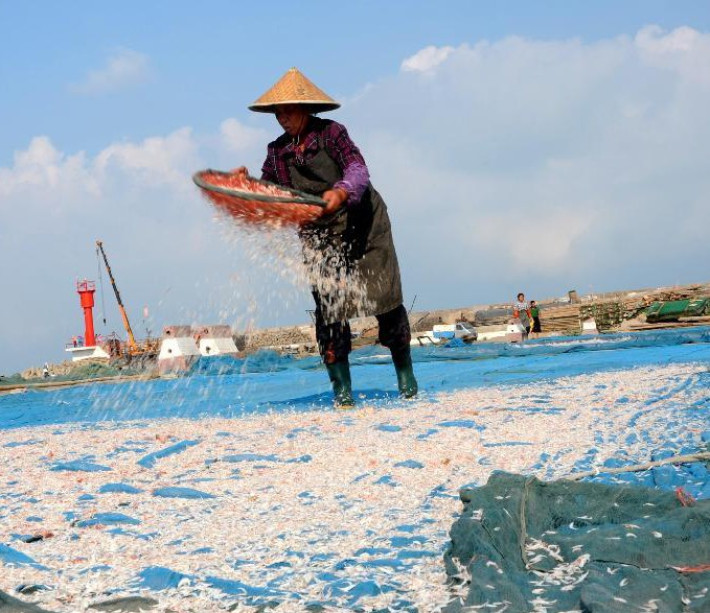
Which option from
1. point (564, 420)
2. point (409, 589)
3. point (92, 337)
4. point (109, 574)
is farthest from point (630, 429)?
point (92, 337)

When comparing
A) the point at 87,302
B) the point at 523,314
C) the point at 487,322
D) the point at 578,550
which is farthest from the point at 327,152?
the point at 87,302

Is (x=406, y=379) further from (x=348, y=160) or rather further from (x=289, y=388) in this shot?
(x=289, y=388)

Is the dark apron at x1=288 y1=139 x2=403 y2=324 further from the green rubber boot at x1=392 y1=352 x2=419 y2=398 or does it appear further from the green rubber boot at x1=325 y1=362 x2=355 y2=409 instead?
the green rubber boot at x1=392 y1=352 x2=419 y2=398

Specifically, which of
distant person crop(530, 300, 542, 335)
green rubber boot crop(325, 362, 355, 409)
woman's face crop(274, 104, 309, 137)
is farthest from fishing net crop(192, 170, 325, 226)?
distant person crop(530, 300, 542, 335)

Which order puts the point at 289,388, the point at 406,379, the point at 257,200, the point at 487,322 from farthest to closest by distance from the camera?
the point at 487,322
the point at 289,388
the point at 406,379
the point at 257,200

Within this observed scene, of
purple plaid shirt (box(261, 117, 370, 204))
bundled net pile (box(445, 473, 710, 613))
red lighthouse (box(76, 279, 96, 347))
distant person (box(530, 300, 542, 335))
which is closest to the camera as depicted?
bundled net pile (box(445, 473, 710, 613))

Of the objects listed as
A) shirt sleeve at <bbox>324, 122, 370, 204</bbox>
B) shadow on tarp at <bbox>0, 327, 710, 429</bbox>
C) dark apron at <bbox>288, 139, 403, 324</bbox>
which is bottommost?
shadow on tarp at <bbox>0, 327, 710, 429</bbox>

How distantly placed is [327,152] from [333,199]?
540 mm

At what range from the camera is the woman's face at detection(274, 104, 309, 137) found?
15.1ft

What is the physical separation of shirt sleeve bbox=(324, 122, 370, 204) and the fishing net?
9.2 inches

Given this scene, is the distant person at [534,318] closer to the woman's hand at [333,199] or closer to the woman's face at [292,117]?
the woman's face at [292,117]

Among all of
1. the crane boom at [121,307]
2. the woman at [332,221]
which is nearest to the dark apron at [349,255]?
the woman at [332,221]

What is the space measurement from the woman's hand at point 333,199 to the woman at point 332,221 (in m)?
0.22

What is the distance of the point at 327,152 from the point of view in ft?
15.2
